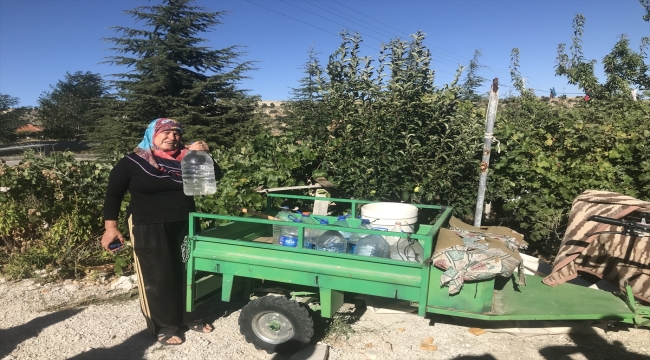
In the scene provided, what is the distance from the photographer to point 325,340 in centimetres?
363

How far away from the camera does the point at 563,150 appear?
4969mm

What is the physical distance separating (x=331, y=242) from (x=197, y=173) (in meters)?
1.26

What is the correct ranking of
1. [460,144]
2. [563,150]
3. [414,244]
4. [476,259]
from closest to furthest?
[476,259] → [414,244] → [460,144] → [563,150]

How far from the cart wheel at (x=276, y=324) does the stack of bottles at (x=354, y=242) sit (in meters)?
0.47

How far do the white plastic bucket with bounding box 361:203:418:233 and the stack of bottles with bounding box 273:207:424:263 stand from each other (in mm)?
55

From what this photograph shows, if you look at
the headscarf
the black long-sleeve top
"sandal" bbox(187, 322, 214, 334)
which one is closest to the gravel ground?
"sandal" bbox(187, 322, 214, 334)

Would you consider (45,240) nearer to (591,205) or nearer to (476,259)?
(476,259)

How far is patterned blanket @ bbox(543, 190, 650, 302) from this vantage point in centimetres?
361

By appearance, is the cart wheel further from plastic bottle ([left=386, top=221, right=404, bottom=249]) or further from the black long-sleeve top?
the black long-sleeve top

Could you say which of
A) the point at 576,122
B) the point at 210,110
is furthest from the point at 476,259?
the point at 210,110

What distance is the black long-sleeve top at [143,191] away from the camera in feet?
10.9

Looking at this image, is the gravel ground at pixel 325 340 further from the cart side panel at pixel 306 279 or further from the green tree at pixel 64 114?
A: the green tree at pixel 64 114

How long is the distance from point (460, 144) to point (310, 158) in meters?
1.74

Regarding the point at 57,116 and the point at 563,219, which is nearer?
the point at 563,219
